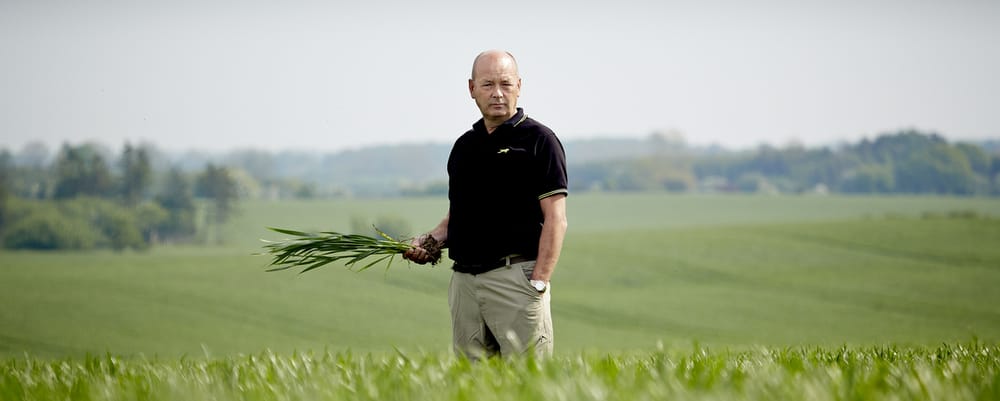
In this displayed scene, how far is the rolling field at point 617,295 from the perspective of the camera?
36.0 meters

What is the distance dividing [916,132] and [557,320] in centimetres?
9718

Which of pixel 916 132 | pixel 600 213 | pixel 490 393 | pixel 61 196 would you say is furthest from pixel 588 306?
pixel 916 132

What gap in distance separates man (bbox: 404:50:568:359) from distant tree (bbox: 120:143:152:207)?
96652 millimetres

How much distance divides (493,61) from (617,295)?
39390mm

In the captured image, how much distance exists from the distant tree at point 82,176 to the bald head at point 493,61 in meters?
99.1

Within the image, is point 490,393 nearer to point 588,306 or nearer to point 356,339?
point 356,339

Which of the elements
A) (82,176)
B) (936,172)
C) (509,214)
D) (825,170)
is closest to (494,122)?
(509,214)

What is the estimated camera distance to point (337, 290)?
45062mm

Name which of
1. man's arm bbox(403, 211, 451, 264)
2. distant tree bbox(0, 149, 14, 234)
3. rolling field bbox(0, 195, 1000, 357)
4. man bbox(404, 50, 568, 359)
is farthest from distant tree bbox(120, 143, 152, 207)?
man bbox(404, 50, 568, 359)

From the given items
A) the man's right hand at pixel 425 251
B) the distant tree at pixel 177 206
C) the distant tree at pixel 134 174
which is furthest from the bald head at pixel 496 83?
the distant tree at pixel 134 174

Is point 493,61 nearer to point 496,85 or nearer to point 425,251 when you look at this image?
point 496,85

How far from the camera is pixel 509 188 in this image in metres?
5.14

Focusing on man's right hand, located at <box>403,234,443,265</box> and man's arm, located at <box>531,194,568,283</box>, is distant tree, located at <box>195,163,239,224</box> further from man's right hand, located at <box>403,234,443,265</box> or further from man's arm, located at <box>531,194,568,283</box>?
man's arm, located at <box>531,194,568,283</box>

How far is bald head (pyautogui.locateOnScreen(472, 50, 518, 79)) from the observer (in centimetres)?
512
